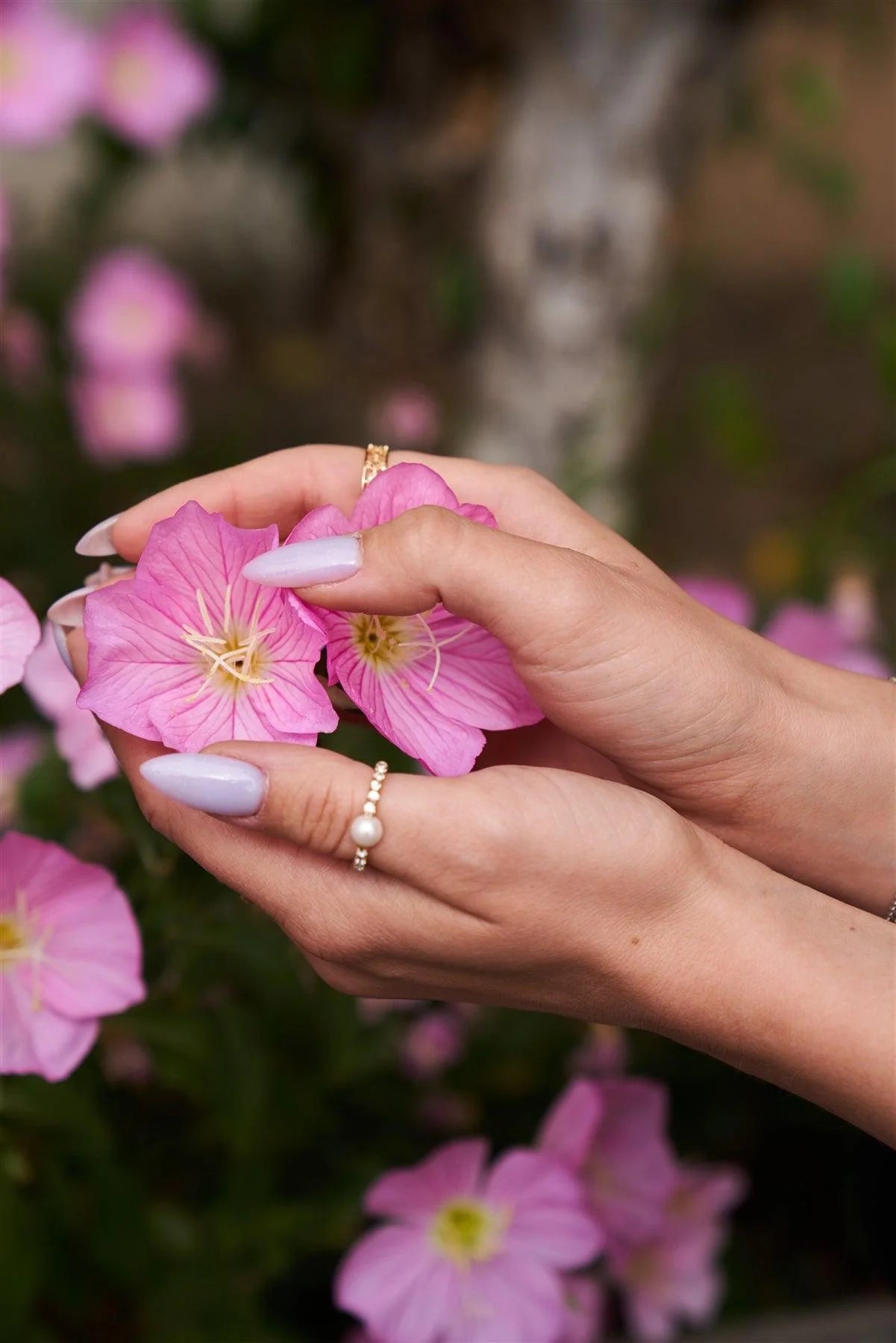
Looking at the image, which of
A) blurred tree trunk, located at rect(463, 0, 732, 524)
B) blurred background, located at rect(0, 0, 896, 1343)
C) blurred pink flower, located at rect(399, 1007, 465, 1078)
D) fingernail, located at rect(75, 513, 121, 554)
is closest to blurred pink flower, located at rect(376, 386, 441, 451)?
blurred background, located at rect(0, 0, 896, 1343)

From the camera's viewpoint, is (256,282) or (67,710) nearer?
(67,710)

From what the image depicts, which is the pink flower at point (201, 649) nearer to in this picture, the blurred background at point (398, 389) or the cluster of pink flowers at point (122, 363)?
the blurred background at point (398, 389)

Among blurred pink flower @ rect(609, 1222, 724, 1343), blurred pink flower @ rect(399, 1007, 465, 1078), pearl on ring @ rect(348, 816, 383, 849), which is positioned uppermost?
pearl on ring @ rect(348, 816, 383, 849)

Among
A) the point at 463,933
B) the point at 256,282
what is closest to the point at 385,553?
the point at 463,933

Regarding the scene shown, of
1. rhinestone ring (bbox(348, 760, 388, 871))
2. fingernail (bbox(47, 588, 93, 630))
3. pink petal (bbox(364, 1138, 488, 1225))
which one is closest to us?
rhinestone ring (bbox(348, 760, 388, 871))

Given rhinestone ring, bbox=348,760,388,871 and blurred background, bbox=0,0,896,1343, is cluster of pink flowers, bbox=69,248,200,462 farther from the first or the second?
rhinestone ring, bbox=348,760,388,871

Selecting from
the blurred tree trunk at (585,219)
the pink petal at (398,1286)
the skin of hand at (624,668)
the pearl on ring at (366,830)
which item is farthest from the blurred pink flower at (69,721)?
the blurred tree trunk at (585,219)

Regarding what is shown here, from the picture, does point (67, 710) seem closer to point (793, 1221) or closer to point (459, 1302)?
point (459, 1302)
